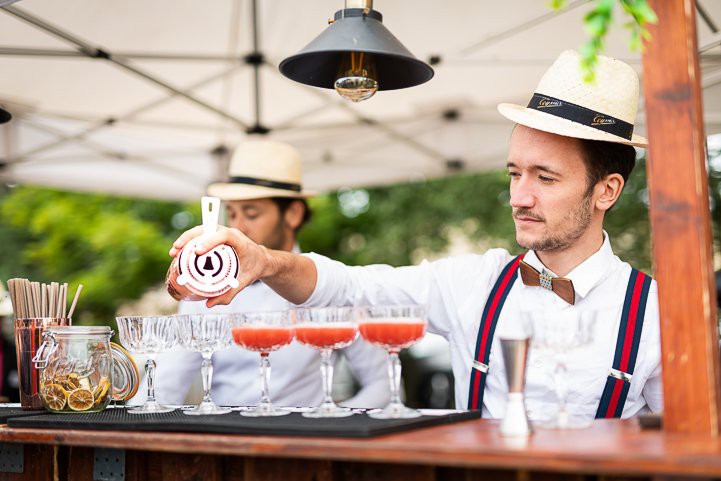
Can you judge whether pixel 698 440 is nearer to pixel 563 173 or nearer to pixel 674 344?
pixel 674 344

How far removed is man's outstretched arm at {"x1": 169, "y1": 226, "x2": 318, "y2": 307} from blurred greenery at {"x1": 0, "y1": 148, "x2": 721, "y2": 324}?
6668 millimetres

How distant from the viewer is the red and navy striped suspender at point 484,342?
7.91 ft

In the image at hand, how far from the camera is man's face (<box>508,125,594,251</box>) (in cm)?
246

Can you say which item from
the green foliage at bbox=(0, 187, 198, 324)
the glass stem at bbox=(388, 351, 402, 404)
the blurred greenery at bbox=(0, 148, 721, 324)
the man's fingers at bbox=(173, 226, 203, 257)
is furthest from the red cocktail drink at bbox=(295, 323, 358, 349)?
the green foliage at bbox=(0, 187, 198, 324)

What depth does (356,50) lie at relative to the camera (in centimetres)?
216

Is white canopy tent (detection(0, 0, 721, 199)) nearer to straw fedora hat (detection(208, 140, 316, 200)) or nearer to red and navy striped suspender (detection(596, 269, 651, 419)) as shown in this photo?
straw fedora hat (detection(208, 140, 316, 200))

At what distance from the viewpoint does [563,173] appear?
8.14 feet

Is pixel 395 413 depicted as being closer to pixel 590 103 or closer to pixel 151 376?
pixel 151 376

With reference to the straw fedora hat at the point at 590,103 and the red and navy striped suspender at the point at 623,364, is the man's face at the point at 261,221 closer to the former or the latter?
the straw fedora hat at the point at 590,103

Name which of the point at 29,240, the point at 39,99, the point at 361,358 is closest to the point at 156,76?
the point at 39,99

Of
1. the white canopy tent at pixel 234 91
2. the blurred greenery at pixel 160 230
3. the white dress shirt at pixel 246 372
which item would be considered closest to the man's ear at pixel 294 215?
the white dress shirt at pixel 246 372

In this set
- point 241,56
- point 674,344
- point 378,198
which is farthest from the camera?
point 378,198

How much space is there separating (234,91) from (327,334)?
12.1ft

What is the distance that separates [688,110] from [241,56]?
12.1 ft
